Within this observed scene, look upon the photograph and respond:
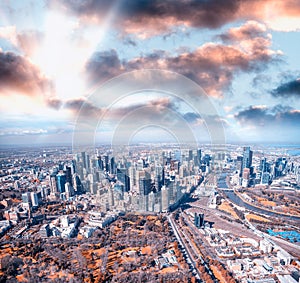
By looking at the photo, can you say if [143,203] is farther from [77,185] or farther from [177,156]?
[177,156]

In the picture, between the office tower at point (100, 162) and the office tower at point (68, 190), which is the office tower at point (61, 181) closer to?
the office tower at point (68, 190)

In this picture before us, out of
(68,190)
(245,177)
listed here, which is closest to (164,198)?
(68,190)

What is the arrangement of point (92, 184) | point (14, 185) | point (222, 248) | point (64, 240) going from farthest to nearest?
point (14, 185) < point (92, 184) < point (64, 240) < point (222, 248)

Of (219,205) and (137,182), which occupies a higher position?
(137,182)

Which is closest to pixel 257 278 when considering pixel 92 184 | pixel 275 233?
pixel 275 233

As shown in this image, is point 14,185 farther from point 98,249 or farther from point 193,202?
point 193,202

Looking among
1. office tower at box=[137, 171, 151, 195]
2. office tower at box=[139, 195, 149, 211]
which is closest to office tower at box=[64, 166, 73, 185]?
office tower at box=[137, 171, 151, 195]

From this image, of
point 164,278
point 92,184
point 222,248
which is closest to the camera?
point 164,278
